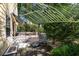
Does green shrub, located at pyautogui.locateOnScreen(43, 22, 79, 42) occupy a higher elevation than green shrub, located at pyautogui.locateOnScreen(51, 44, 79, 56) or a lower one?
higher

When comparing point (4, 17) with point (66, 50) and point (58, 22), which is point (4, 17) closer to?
point (58, 22)

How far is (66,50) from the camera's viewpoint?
1.78m

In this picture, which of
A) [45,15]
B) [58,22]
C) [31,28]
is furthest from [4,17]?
[58,22]

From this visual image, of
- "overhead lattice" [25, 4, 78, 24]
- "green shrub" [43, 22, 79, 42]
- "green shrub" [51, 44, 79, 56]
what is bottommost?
"green shrub" [51, 44, 79, 56]

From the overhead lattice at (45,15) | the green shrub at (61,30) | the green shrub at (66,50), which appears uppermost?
the overhead lattice at (45,15)

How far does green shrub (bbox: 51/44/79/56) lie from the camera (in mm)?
1777

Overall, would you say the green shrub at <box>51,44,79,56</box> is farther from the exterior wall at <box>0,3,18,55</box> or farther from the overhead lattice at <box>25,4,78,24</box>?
the exterior wall at <box>0,3,18,55</box>

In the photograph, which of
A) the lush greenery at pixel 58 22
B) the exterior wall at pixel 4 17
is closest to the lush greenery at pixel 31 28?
the lush greenery at pixel 58 22

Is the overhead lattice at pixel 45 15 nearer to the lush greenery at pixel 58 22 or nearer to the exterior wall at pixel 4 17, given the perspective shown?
the lush greenery at pixel 58 22

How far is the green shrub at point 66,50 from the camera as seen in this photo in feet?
5.83

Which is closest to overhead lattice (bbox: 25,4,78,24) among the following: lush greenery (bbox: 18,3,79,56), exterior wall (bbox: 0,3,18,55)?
lush greenery (bbox: 18,3,79,56)

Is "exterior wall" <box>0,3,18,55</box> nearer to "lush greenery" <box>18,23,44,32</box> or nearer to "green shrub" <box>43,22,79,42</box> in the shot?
"lush greenery" <box>18,23,44,32</box>

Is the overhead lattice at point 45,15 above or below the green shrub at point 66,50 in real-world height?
above

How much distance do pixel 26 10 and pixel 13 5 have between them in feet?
0.45
